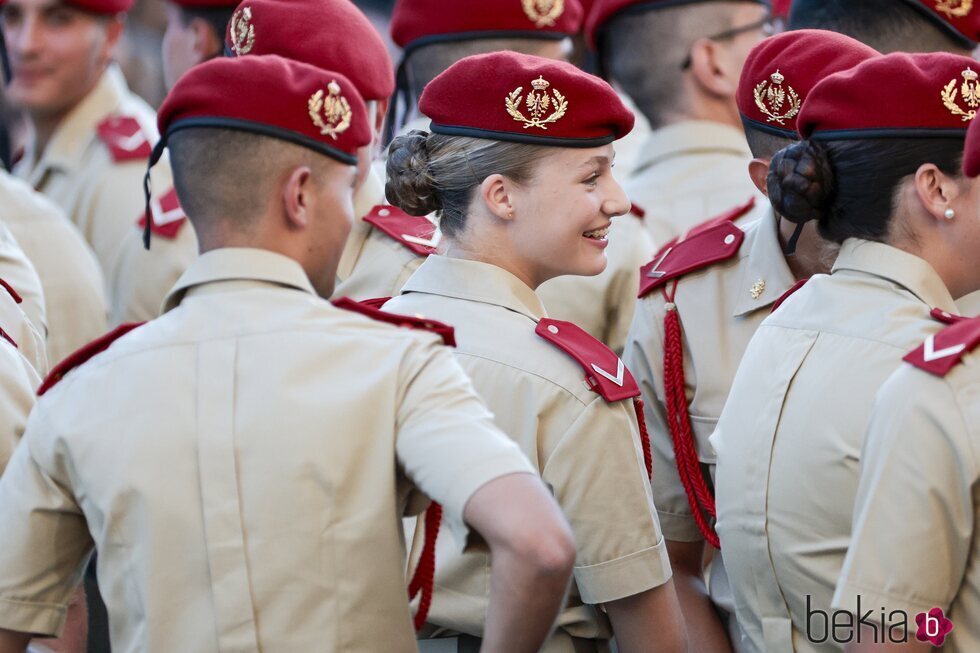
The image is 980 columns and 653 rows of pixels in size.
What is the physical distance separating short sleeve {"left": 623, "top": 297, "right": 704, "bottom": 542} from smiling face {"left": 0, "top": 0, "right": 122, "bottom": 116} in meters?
3.03

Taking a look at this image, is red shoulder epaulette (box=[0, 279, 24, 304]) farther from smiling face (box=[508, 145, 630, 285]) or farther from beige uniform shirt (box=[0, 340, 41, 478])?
smiling face (box=[508, 145, 630, 285])

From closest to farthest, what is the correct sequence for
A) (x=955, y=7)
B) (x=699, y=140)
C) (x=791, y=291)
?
(x=791, y=291) < (x=955, y=7) < (x=699, y=140)

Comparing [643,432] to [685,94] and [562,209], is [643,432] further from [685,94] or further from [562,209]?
[685,94]

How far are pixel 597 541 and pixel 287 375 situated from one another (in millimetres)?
729

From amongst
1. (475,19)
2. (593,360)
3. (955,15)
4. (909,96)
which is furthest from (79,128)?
(909,96)

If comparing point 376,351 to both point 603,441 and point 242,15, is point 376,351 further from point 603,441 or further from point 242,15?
point 242,15

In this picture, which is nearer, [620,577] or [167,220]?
[620,577]

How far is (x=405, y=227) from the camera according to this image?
3723 millimetres

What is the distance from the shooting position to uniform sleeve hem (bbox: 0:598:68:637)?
2.32 m

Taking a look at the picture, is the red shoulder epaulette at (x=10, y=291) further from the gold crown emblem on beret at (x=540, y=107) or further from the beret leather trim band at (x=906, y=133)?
the beret leather trim band at (x=906, y=133)

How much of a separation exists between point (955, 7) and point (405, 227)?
60.3 inches

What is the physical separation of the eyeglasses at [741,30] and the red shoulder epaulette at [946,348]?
275 cm

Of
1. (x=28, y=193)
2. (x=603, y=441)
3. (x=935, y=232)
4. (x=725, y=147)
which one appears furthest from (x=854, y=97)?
(x=28, y=193)

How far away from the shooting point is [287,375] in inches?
89.3
